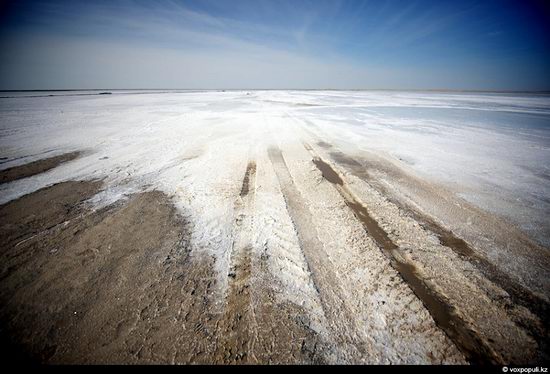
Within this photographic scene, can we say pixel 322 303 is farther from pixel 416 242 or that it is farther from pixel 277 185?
pixel 277 185

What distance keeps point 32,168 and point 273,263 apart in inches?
287

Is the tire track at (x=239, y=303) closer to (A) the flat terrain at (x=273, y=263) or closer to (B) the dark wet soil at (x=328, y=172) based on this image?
(A) the flat terrain at (x=273, y=263)

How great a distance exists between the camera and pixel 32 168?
19.8 feet

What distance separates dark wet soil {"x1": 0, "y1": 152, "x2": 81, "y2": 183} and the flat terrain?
100mm

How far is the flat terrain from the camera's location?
2.06 m

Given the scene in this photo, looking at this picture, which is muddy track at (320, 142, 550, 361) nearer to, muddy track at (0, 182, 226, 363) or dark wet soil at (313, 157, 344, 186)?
dark wet soil at (313, 157, 344, 186)

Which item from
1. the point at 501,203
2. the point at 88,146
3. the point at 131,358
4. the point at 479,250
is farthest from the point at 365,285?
the point at 88,146

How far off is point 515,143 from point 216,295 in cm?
1245

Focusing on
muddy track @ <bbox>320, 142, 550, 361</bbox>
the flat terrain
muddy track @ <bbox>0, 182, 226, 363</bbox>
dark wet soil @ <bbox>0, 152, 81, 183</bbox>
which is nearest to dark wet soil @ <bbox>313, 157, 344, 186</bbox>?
the flat terrain

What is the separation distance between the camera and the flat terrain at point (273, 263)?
2.06 m

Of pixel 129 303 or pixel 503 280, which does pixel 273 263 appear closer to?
pixel 129 303

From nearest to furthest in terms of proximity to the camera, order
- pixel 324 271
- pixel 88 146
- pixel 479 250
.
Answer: pixel 324 271 → pixel 479 250 → pixel 88 146

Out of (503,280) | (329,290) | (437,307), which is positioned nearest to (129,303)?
(329,290)

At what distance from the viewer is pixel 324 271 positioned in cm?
280
